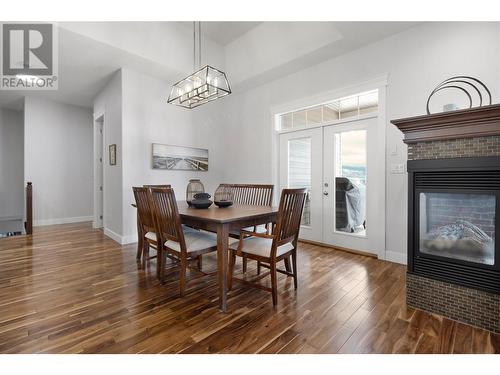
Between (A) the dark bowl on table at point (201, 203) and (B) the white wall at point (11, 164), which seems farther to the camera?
(B) the white wall at point (11, 164)

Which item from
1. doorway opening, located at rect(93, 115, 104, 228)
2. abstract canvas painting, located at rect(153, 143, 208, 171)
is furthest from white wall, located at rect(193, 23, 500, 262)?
doorway opening, located at rect(93, 115, 104, 228)

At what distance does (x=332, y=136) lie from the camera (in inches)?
146

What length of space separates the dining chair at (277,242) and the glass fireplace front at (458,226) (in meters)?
0.99

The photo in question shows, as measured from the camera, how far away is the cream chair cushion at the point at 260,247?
211 centimetres

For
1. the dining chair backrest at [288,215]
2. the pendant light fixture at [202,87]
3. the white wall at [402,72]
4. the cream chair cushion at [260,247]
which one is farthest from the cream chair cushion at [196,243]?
the white wall at [402,72]

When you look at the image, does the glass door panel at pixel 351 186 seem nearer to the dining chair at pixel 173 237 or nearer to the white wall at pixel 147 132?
the dining chair at pixel 173 237

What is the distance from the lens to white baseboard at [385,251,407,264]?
3031mm

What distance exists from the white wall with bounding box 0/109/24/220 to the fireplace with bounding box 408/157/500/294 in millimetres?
7721

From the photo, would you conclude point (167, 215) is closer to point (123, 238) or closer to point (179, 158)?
point (123, 238)

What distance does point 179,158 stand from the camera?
4684 millimetres

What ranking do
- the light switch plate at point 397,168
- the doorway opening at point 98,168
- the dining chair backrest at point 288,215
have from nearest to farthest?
the dining chair backrest at point 288,215 → the light switch plate at point 397,168 → the doorway opening at point 98,168
